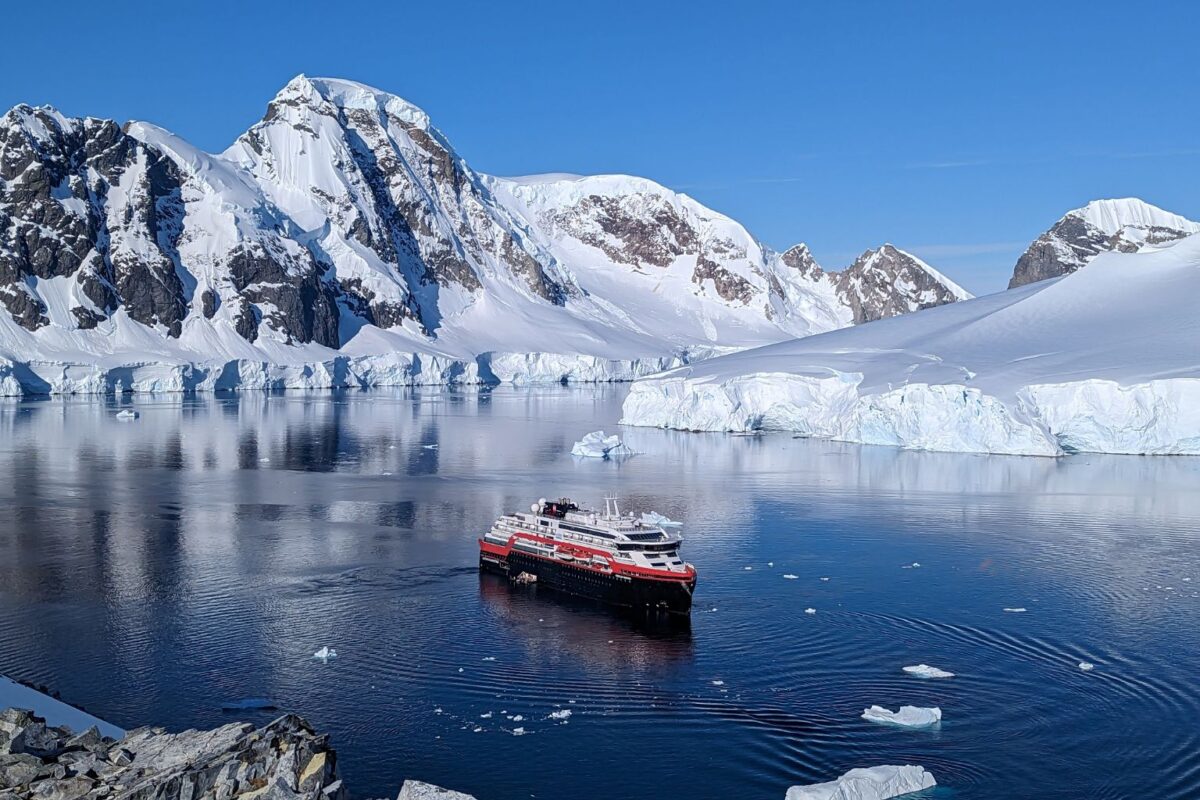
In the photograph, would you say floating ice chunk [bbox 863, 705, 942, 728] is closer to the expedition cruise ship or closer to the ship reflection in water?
the ship reflection in water

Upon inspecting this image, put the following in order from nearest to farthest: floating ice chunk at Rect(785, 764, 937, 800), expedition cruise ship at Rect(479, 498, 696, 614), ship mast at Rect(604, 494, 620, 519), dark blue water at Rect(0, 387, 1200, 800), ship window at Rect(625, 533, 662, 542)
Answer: floating ice chunk at Rect(785, 764, 937, 800) → dark blue water at Rect(0, 387, 1200, 800) → expedition cruise ship at Rect(479, 498, 696, 614) → ship window at Rect(625, 533, 662, 542) → ship mast at Rect(604, 494, 620, 519)

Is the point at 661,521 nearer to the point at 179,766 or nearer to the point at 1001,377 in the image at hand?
the point at 179,766

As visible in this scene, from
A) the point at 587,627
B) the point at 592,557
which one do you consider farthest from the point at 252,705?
the point at 592,557

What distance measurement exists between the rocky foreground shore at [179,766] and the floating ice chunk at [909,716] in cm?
1050

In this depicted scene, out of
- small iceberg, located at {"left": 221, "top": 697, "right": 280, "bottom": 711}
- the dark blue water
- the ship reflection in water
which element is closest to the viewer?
the dark blue water

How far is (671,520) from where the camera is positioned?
1991 inches

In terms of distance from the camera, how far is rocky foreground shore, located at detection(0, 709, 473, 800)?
1783cm

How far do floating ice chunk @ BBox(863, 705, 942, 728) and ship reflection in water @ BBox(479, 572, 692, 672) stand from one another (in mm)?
6191

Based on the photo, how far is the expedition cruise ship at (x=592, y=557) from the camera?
115 feet

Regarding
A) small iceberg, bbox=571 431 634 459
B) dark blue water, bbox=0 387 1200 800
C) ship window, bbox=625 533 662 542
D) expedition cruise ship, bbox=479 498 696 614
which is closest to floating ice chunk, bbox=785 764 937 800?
dark blue water, bbox=0 387 1200 800

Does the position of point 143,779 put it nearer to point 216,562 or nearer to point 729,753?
point 729,753

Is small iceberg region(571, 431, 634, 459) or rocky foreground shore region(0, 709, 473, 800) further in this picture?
small iceberg region(571, 431, 634, 459)

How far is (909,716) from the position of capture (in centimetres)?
2525

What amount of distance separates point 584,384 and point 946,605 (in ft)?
516
